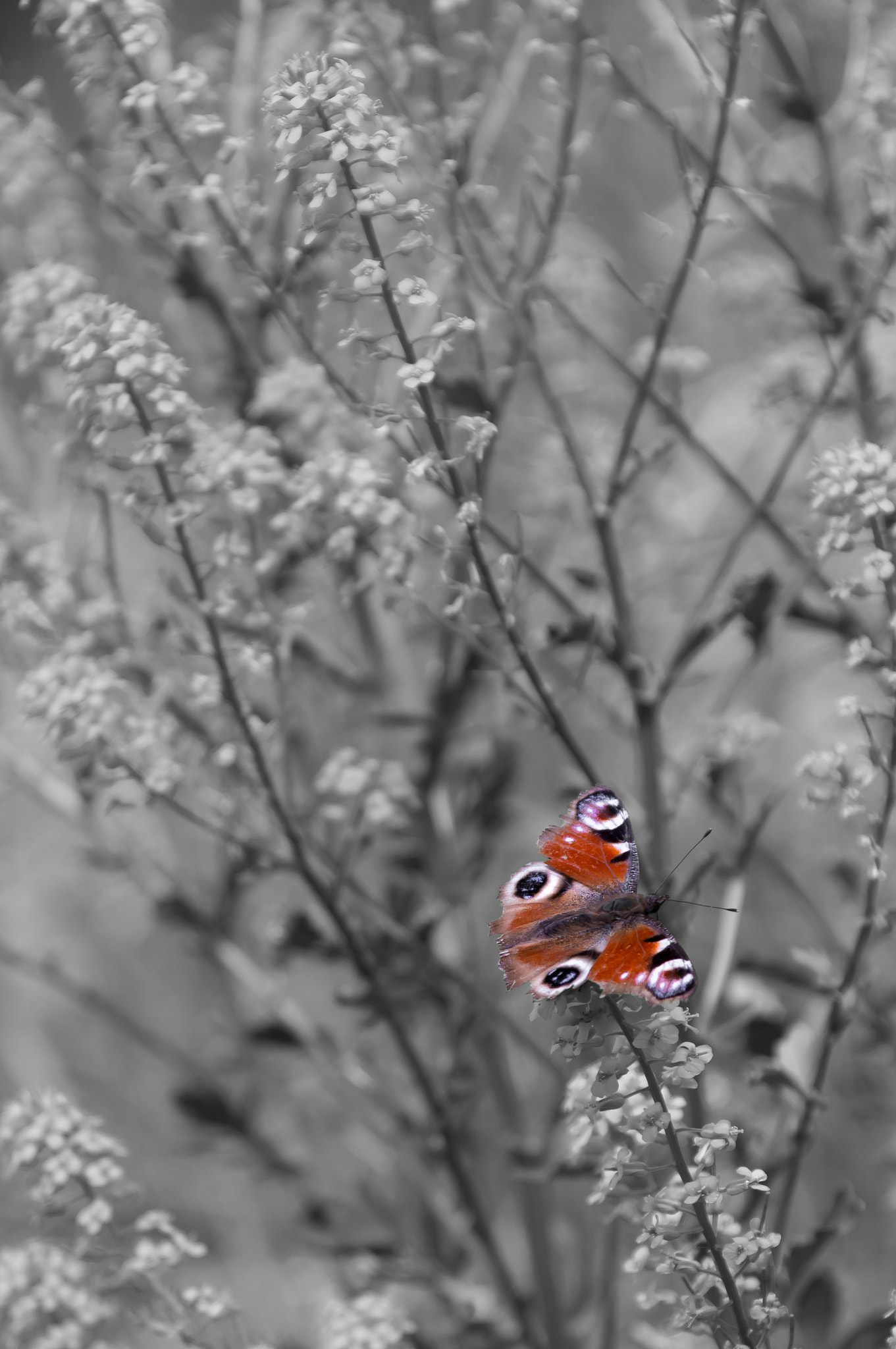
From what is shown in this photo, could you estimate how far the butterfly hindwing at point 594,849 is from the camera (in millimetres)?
1442

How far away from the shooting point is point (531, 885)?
1.43 metres

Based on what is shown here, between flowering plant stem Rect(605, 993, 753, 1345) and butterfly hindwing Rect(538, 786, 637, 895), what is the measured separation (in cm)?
27

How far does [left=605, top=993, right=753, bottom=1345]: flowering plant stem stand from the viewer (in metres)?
1.15

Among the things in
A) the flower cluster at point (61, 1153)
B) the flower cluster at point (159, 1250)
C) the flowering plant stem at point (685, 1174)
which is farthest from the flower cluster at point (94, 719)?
the flowering plant stem at point (685, 1174)

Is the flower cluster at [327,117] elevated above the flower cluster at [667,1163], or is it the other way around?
the flower cluster at [327,117]

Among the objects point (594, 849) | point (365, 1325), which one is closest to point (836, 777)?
point (594, 849)

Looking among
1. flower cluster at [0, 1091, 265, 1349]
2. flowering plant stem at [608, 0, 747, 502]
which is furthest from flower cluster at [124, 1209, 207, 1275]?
flowering plant stem at [608, 0, 747, 502]

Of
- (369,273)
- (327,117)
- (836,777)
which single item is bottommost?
(836,777)

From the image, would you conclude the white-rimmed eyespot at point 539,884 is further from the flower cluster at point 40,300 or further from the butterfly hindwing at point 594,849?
the flower cluster at point 40,300

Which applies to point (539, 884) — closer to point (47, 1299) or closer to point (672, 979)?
point (672, 979)

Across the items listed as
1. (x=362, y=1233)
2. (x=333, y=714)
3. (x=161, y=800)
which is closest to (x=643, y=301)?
(x=161, y=800)

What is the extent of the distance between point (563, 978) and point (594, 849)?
1.08 ft

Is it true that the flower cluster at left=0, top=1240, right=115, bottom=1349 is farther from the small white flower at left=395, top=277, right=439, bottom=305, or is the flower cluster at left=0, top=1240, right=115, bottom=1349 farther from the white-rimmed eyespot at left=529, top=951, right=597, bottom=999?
the small white flower at left=395, top=277, right=439, bottom=305

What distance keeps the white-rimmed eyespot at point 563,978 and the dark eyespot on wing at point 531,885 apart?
0.20 metres
